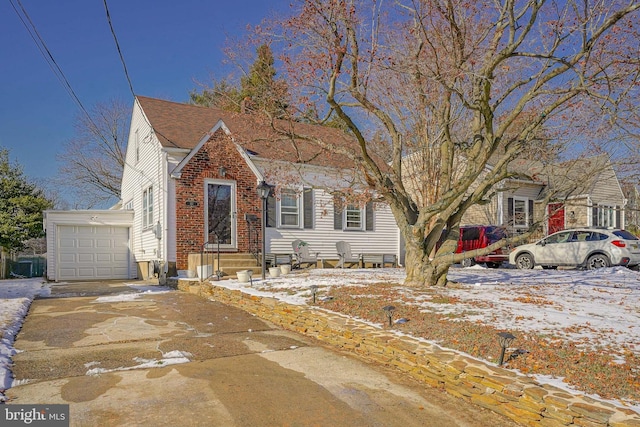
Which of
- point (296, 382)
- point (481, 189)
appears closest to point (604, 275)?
point (481, 189)

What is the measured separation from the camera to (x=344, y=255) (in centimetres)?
1619

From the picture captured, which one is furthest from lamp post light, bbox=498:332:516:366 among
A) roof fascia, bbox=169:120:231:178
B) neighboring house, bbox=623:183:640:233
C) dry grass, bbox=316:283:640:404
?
neighboring house, bbox=623:183:640:233

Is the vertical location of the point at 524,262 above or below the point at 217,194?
below

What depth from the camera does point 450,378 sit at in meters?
4.57

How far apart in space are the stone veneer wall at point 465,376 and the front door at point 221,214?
7.49 metres

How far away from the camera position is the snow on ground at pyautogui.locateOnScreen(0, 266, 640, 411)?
545cm

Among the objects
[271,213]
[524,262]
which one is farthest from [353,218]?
[524,262]

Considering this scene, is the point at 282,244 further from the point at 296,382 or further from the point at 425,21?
the point at 296,382

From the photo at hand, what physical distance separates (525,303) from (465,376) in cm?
324

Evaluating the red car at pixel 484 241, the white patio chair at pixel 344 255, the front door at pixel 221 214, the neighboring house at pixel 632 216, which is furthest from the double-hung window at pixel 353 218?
the neighboring house at pixel 632 216

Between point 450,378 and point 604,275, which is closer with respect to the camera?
point 450,378

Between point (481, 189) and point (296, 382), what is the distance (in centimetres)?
560

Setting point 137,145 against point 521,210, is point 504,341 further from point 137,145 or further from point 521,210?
point 521,210

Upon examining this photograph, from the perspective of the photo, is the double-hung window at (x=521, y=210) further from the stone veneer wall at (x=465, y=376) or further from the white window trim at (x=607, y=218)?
the stone veneer wall at (x=465, y=376)
